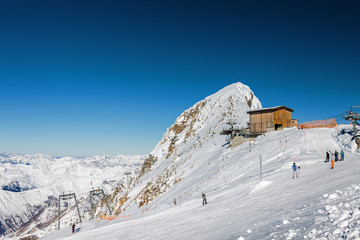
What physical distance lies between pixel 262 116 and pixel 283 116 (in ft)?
15.5

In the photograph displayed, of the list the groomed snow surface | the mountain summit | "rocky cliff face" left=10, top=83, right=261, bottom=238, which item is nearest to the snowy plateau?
the groomed snow surface

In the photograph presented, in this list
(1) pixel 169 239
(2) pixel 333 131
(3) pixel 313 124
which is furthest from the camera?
(3) pixel 313 124

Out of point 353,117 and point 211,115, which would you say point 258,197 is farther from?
point 211,115

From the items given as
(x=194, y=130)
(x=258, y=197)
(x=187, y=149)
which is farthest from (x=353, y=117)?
(x=194, y=130)

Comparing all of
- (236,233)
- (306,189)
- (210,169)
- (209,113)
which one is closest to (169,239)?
(236,233)

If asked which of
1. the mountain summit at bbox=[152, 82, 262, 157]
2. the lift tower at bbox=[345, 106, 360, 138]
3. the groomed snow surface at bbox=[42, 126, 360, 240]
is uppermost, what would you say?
the mountain summit at bbox=[152, 82, 262, 157]

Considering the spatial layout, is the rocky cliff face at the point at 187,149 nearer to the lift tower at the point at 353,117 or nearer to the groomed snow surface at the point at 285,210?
the groomed snow surface at the point at 285,210

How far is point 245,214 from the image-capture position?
15656mm

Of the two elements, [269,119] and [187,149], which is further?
[187,149]

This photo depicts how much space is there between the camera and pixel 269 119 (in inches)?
2232

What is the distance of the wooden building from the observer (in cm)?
5609

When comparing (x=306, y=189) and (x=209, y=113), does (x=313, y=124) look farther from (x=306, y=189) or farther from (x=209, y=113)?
(x=209, y=113)

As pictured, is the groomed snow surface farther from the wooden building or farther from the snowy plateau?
the wooden building

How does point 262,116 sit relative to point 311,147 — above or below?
above
